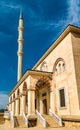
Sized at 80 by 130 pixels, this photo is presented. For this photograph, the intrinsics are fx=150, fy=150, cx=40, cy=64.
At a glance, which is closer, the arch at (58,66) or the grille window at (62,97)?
the grille window at (62,97)

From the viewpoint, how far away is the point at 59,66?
15578mm

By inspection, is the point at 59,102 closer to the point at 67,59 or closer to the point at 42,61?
the point at 67,59

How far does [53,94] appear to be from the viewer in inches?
617

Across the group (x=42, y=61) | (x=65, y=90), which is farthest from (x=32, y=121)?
(x=42, y=61)

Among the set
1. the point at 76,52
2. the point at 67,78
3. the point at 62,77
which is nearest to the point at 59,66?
the point at 62,77

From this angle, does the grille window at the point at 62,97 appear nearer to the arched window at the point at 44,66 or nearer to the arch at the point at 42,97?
the arch at the point at 42,97

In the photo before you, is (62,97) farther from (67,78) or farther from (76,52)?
(76,52)

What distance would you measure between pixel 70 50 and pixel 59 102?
201 inches

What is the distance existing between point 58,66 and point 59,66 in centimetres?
15

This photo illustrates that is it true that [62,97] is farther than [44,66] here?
No

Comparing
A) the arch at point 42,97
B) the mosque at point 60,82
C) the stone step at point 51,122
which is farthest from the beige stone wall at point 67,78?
the arch at point 42,97

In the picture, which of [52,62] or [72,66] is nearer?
[72,66]

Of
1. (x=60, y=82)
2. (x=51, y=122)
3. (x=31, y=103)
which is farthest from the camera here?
(x=60, y=82)

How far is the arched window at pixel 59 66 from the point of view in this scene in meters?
14.9
